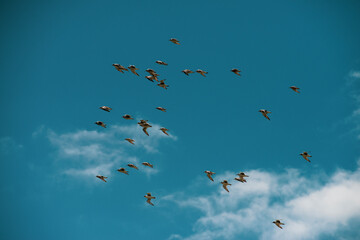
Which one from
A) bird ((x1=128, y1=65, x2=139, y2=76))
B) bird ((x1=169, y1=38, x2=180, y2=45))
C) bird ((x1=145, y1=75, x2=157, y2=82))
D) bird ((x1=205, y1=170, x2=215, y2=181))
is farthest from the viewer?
bird ((x1=205, y1=170, x2=215, y2=181))

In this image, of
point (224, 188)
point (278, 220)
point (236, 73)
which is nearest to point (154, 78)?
point (236, 73)

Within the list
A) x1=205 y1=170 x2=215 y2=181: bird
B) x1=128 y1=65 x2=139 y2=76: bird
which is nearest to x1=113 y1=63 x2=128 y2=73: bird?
x1=128 y1=65 x2=139 y2=76: bird

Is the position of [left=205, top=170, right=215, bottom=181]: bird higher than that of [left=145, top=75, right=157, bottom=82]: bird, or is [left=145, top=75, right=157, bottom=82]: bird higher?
[left=145, top=75, right=157, bottom=82]: bird

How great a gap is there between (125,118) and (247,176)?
22.7 m

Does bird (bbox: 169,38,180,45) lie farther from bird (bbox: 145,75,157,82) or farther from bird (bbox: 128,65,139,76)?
bird (bbox: 128,65,139,76)

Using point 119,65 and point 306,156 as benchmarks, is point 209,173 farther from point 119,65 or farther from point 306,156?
point 119,65

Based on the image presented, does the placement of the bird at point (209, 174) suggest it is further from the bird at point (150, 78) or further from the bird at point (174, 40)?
the bird at point (174, 40)

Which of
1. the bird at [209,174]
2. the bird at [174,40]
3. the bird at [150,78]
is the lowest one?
the bird at [209,174]

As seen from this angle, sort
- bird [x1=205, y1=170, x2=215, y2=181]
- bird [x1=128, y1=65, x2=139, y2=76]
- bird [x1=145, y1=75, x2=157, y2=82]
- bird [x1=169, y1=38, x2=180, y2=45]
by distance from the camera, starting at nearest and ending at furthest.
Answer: bird [x1=128, y1=65, x2=139, y2=76]
bird [x1=145, y1=75, x2=157, y2=82]
bird [x1=169, y1=38, x2=180, y2=45]
bird [x1=205, y1=170, x2=215, y2=181]

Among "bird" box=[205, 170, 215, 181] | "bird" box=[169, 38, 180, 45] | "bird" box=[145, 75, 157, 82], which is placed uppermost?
"bird" box=[169, 38, 180, 45]

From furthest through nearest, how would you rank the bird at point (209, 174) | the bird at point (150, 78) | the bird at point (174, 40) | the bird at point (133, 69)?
the bird at point (209, 174) → the bird at point (174, 40) → the bird at point (150, 78) → the bird at point (133, 69)

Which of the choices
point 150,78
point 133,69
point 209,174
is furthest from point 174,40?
point 209,174

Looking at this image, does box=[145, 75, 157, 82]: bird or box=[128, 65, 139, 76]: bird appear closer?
box=[128, 65, 139, 76]: bird

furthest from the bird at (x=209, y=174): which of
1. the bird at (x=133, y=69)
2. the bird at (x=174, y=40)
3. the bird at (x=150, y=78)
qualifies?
the bird at (x=174, y=40)
